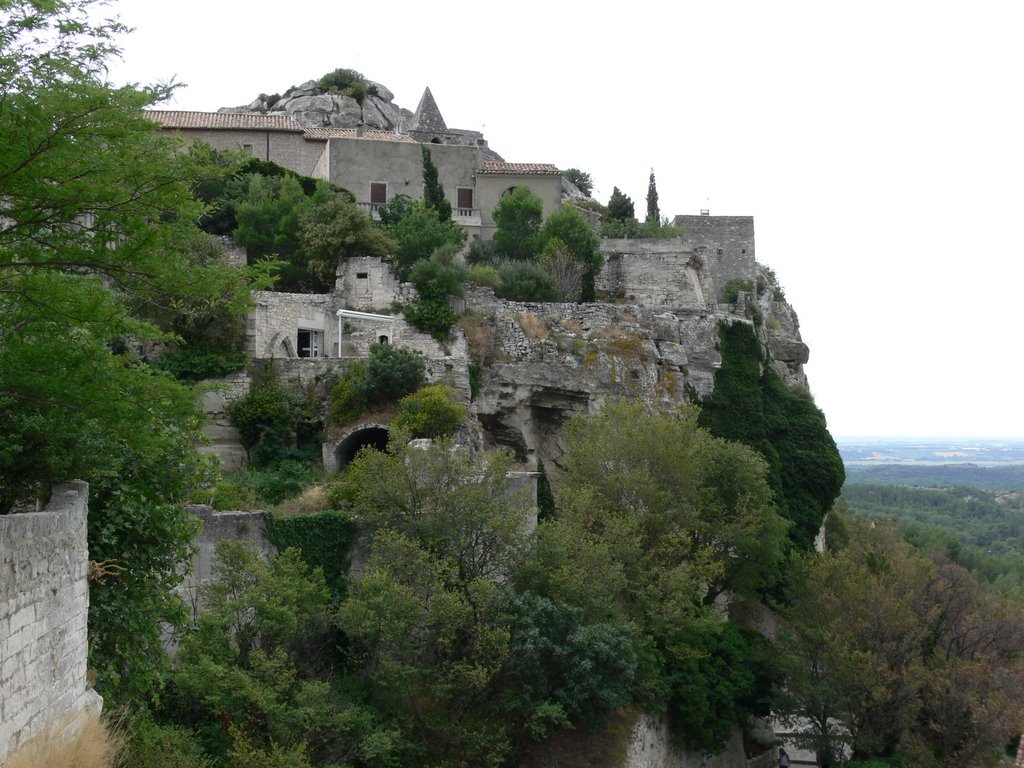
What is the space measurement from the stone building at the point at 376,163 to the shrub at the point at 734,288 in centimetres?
762

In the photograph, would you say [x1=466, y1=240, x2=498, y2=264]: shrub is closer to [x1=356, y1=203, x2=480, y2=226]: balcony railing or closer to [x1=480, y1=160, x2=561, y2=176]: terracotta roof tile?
[x1=356, y1=203, x2=480, y2=226]: balcony railing

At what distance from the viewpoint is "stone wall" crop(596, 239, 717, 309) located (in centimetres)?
3847

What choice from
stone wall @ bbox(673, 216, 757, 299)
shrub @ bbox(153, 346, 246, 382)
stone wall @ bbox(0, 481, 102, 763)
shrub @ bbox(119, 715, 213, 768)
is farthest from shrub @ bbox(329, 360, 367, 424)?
stone wall @ bbox(673, 216, 757, 299)

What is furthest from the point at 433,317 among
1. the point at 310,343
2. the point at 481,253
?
the point at 481,253

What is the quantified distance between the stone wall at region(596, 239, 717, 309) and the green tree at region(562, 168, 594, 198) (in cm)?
3254

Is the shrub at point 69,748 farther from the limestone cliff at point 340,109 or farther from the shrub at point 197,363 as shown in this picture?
the limestone cliff at point 340,109

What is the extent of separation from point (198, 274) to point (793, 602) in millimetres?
20989

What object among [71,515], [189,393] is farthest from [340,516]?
[71,515]

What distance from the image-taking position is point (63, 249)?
914 centimetres

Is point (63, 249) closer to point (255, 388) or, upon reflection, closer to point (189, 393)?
point (189, 393)

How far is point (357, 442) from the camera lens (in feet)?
82.7

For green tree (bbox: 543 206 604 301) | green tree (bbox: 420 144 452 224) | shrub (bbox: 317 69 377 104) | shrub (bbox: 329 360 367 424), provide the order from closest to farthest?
shrub (bbox: 329 360 367 424) → green tree (bbox: 543 206 604 301) → green tree (bbox: 420 144 452 224) → shrub (bbox: 317 69 377 104)

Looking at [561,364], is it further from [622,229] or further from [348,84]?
[348,84]

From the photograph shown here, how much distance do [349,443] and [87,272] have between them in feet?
48.4
